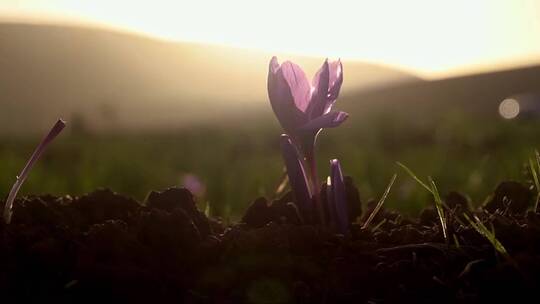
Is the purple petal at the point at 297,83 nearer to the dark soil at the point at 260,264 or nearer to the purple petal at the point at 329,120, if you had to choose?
the purple petal at the point at 329,120

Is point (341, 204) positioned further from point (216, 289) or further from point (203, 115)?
point (203, 115)

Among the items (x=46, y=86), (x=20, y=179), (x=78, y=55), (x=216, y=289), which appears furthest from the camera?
(x=78, y=55)

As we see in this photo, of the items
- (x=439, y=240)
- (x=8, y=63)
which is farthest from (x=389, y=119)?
(x=8, y=63)

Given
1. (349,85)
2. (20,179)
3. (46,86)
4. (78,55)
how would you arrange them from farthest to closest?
1. (78,55)
2. (349,85)
3. (46,86)
4. (20,179)

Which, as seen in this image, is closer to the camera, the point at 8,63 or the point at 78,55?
the point at 8,63

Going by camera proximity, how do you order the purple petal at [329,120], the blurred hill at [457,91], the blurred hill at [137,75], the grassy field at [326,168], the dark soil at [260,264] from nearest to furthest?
1. the dark soil at [260,264]
2. the purple petal at [329,120]
3. the grassy field at [326,168]
4. the blurred hill at [457,91]
5. the blurred hill at [137,75]

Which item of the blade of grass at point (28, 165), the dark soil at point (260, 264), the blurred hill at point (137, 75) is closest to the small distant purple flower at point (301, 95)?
the dark soil at point (260, 264)

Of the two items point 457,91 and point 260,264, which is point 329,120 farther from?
point 457,91
